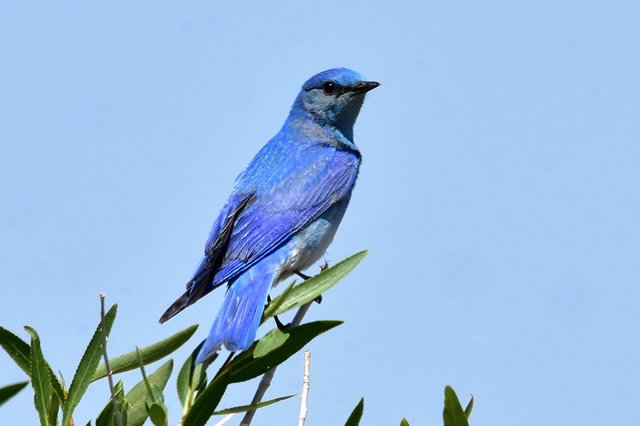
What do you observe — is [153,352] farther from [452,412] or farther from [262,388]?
[452,412]

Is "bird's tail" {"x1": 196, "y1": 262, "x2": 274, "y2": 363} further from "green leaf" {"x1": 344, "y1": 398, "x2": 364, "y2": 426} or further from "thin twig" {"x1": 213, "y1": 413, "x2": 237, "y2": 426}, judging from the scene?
"green leaf" {"x1": 344, "y1": 398, "x2": 364, "y2": 426}

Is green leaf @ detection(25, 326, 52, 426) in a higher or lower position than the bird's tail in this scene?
lower

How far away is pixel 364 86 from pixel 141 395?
379 centimetres

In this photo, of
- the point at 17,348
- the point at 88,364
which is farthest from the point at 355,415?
the point at 17,348

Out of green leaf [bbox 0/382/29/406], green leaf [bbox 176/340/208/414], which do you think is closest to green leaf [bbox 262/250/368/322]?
green leaf [bbox 176/340/208/414]

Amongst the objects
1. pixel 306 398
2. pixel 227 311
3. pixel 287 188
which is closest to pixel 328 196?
pixel 287 188

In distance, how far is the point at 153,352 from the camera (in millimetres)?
3764

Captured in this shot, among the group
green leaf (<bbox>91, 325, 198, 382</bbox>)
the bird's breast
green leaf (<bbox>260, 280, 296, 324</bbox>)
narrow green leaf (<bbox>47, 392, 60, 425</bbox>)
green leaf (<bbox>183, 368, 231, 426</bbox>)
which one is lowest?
green leaf (<bbox>183, 368, 231, 426</bbox>)

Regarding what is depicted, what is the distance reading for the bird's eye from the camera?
23.0 feet

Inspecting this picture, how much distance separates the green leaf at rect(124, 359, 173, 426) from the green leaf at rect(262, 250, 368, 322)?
604 mm

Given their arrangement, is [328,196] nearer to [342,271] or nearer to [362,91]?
[362,91]

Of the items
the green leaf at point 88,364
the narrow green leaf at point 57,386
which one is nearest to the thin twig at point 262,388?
the green leaf at point 88,364

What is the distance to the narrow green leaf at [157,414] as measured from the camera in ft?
10.4

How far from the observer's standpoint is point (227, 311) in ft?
15.2
